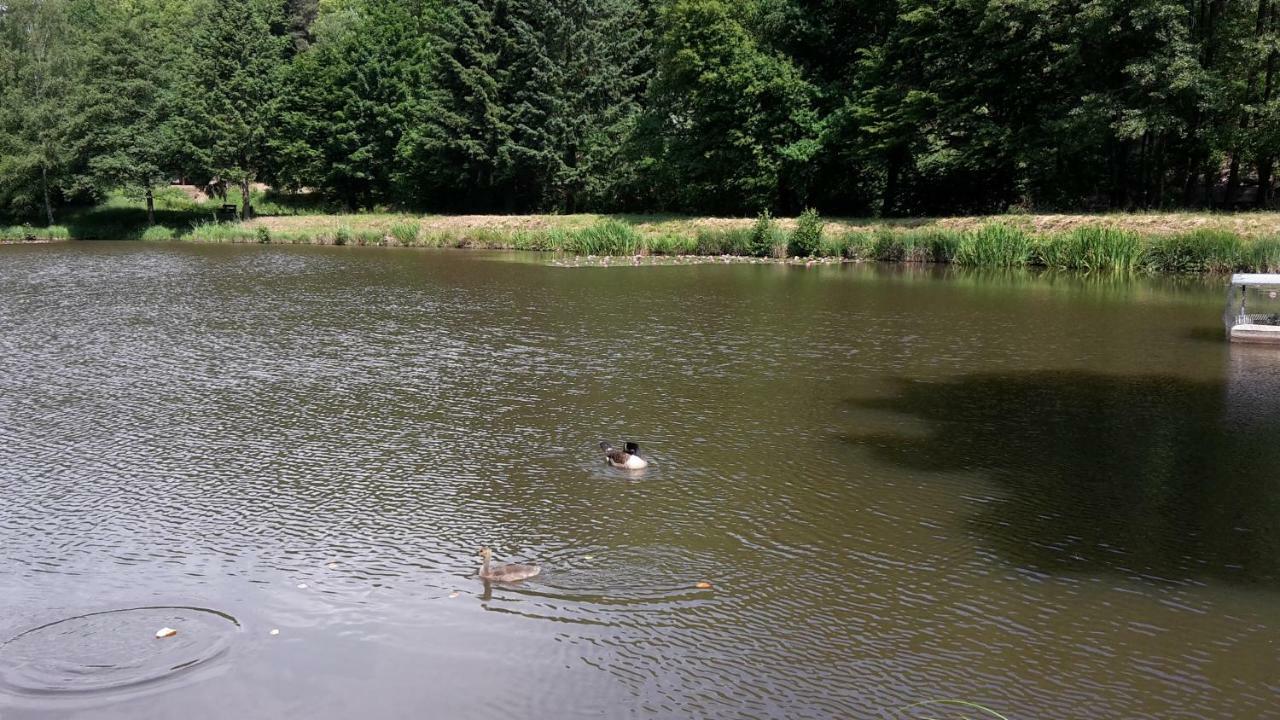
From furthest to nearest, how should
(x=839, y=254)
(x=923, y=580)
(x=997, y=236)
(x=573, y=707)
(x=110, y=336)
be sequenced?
(x=839, y=254)
(x=997, y=236)
(x=110, y=336)
(x=923, y=580)
(x=573, y=707)

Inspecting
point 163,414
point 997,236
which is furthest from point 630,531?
point 997,236

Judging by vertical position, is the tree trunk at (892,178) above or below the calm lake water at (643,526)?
above

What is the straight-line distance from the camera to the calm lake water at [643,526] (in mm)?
6141

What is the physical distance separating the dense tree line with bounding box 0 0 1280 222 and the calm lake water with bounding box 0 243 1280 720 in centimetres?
2212

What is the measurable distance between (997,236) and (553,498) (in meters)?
28.6

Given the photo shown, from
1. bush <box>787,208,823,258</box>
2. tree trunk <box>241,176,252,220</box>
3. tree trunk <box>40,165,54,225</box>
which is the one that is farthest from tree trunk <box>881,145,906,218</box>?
tree trunk <box>40,165,54,225</box>

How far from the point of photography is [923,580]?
765cm

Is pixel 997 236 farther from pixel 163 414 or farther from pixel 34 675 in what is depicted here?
pixel 34 675

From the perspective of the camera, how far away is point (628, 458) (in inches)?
404

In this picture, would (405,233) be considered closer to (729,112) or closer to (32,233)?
(729,112)

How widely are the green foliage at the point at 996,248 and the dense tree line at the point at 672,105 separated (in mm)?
5856

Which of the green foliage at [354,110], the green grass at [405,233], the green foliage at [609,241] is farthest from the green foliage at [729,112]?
the green foliage at [354,110]

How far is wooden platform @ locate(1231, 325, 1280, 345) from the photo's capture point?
1780 centimetres

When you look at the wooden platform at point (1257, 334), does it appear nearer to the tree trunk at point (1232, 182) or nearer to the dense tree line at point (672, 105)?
the dense tree line at point (672, 105)
